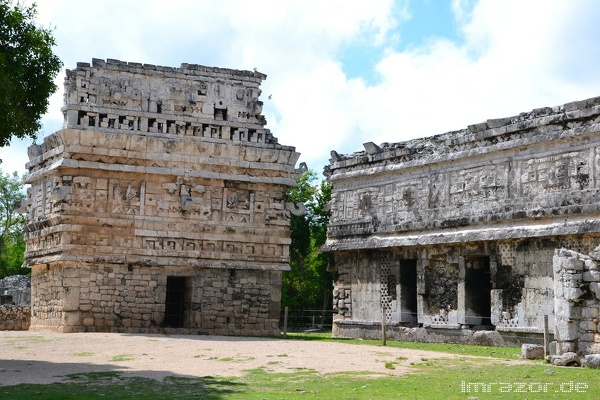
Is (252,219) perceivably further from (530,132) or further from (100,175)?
(530,132)

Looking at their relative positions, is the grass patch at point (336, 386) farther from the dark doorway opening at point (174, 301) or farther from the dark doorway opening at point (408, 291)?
the dark doorway opening at point (174, 301)

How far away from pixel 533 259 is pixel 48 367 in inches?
414

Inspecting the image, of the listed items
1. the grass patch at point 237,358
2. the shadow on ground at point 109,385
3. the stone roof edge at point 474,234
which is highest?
the stone roof edge at point 474,234

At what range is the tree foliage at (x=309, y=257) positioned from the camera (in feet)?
128

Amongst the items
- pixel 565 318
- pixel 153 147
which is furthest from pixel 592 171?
pixel 153 147

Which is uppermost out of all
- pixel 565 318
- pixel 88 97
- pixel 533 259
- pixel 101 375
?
pixel 88 97

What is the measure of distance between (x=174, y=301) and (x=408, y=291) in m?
6.01

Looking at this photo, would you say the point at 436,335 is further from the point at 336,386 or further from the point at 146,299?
the point at 336,386

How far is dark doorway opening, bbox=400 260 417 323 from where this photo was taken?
71.4 ft

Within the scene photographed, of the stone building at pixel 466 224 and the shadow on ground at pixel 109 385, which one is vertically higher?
the stone building at pixel 466 224

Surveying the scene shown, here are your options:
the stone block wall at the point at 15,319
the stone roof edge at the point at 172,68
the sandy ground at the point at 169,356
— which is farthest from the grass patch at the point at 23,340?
the stone roof edge at the point at 172,68

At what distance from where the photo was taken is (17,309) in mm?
23328

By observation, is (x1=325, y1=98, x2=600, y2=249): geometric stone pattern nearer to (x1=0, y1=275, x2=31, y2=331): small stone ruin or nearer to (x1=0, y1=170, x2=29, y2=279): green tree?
(x1=0, y1=275, x2=31, y2=331): small stone ruin

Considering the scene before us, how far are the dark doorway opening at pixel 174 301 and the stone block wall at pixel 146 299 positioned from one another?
0.43m
